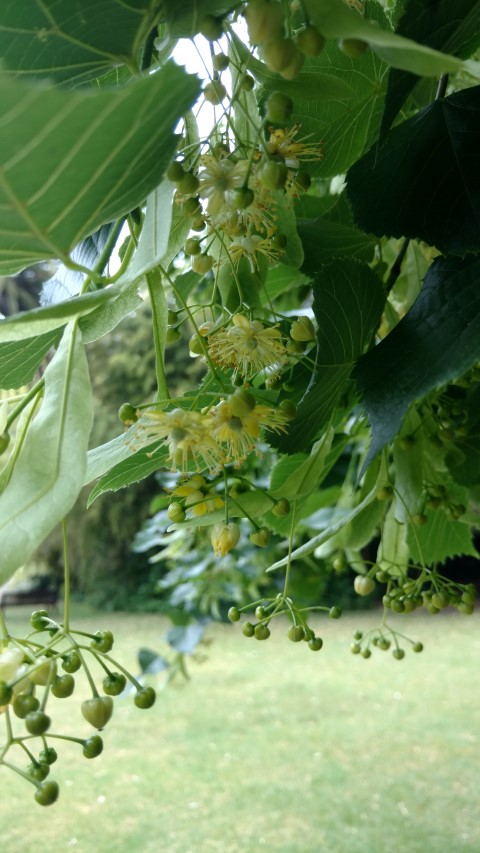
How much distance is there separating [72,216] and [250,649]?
5.15 metres

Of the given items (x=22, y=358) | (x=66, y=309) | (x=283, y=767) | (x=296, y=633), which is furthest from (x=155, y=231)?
(x=283, y=767)

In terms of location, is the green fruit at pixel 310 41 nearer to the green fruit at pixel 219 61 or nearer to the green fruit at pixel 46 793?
the green fruit at pixel 219 61

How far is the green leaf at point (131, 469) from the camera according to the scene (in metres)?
0.39

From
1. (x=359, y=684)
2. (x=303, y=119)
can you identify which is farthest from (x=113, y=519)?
(x=303, y=119)

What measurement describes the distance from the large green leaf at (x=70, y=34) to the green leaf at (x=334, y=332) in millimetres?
147

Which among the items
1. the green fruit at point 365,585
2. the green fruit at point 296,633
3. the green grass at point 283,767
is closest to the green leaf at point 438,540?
the green fruit at point 365,585

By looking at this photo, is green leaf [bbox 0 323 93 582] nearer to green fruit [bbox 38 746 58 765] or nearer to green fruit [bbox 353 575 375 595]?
green fruit [bbox 38 746 58 765]

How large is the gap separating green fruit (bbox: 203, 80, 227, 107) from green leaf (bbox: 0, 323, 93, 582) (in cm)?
12

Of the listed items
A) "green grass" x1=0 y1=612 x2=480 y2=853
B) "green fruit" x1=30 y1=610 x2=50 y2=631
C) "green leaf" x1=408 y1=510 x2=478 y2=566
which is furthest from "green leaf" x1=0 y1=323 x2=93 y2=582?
"green grass" x1=0 y1=612 x2=480 y2=853

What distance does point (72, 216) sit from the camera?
23 centimetres

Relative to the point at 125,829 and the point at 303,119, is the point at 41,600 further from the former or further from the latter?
the point at 303,119

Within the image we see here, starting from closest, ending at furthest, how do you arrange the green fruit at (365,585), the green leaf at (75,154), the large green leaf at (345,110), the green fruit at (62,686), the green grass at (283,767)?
the green leaf at (75,154) → the green fruit at (62,686) → the large green leaf at (345,110) → the green fruit at (365,585) → the green grass at (283,767)

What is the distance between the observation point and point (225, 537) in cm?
37

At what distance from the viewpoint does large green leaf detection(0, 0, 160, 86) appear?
0.86ft
